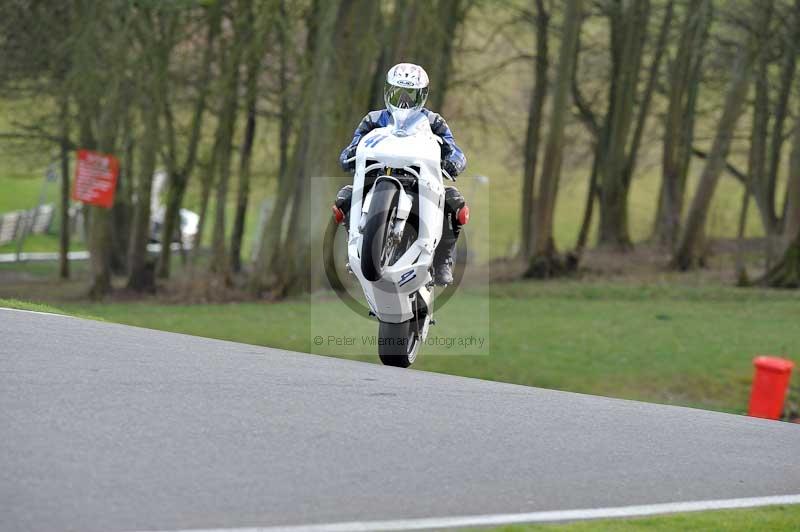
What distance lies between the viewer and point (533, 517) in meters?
6.64

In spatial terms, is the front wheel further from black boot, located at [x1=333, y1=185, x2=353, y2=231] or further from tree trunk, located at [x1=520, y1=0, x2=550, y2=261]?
tree trunk, located at [x1=520, y1=0, x2=550, y2=261]

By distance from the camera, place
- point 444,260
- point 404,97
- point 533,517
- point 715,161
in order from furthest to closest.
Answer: point 715,161 < point 444,260 < point 404,97 < point 533,517

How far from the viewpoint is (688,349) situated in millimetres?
22484

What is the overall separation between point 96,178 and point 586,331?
10698 millimetres

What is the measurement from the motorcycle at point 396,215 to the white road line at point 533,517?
3.96 metres

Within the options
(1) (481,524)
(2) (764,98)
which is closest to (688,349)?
(1) (481,524)

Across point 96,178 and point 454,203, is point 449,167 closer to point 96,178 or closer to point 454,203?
point 454,203

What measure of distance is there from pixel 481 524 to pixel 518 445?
5.69 ft

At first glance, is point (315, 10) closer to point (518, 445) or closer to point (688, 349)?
point (688, 349)

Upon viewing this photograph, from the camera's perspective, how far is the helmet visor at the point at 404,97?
11188 mm

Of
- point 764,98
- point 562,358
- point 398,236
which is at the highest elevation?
point 764,98

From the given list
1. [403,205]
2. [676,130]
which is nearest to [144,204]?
[676,130]

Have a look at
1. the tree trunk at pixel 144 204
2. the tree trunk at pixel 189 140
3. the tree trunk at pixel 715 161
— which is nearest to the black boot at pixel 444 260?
the tree trunk at pixel 189 140

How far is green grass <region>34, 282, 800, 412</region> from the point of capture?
20281 mm
